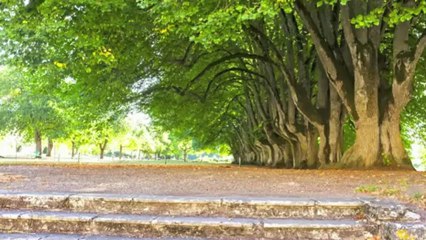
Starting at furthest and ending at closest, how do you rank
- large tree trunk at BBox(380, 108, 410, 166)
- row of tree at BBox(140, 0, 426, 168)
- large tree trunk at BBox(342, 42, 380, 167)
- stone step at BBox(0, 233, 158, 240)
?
1. large tree trunk at BBox(380, 108, 410, 166)
2. large tree trunk at BBox(342, 42, 380, 167)
3. row of tree at BBox(140, 0, 426, 168)
4. stone step at BBox(0, 233, 158, 240)

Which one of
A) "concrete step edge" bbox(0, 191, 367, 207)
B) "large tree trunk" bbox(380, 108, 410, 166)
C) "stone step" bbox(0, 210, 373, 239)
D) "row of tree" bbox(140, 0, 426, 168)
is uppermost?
"row of tree" bbox(140, 0, 426, 168)

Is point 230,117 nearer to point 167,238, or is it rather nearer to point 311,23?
point 311,23

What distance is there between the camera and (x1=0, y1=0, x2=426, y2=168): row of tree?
1159 centimetres

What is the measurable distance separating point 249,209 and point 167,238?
3.73 feet

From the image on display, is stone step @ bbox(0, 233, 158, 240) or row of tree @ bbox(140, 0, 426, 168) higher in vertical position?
row of tree @ bbox(140, 0, 426, 168)

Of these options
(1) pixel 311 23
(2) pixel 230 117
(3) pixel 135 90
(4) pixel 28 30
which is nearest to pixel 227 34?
(1) pixel 311 23

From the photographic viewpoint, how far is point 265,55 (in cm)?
1636

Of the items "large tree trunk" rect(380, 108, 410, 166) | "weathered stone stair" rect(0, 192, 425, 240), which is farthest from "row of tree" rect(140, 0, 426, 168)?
"weathered stone stair" rect(0, 192, 425, 240)

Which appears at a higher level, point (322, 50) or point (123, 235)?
point (322, 50)

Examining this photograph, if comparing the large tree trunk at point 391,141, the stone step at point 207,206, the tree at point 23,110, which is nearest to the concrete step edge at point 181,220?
the stone step at point 207,206

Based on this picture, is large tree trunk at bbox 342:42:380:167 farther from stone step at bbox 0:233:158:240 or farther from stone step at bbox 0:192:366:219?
stone step at bbox 0:233:158:240

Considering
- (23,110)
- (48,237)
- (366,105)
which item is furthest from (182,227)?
(23,110)

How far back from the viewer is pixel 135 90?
21.1 meters

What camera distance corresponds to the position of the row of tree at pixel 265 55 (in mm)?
11586
